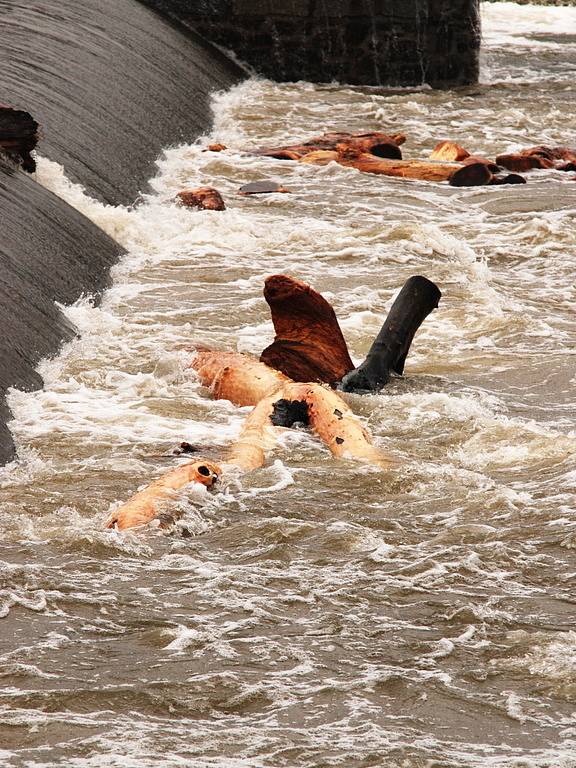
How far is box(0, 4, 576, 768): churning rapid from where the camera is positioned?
462cm

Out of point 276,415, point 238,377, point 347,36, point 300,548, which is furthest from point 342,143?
point 300,548

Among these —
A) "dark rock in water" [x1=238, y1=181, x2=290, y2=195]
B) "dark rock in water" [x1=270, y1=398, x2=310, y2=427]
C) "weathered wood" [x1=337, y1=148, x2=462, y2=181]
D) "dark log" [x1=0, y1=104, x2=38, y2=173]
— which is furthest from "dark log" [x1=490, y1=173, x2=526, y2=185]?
"dark rock in water" [x1=270, y1=398, x2=310, y2=427]

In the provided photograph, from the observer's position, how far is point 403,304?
8.26 m

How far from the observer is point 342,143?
15.8 meters

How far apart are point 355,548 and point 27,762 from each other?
2.03 metres

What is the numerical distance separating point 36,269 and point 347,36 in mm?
12319

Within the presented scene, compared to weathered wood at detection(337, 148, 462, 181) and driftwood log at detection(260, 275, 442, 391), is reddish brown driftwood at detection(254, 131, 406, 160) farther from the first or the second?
driftwood log at detection(260, 275, 442, 391)

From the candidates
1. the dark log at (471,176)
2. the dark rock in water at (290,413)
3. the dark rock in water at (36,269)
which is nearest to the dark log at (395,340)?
the dark rock in water at (290,413)

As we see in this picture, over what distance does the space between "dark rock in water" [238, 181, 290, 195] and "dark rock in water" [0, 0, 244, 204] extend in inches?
39.2

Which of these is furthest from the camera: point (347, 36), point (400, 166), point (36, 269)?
point (347, 36)

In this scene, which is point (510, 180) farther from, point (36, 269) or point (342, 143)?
point (36, 269)

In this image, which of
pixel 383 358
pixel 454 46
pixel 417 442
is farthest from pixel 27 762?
pixel 454 46

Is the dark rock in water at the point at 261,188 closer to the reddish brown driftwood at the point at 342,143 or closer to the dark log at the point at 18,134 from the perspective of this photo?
the reddish brown driftwood at the point at 342,143

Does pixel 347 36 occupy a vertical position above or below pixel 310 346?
above
